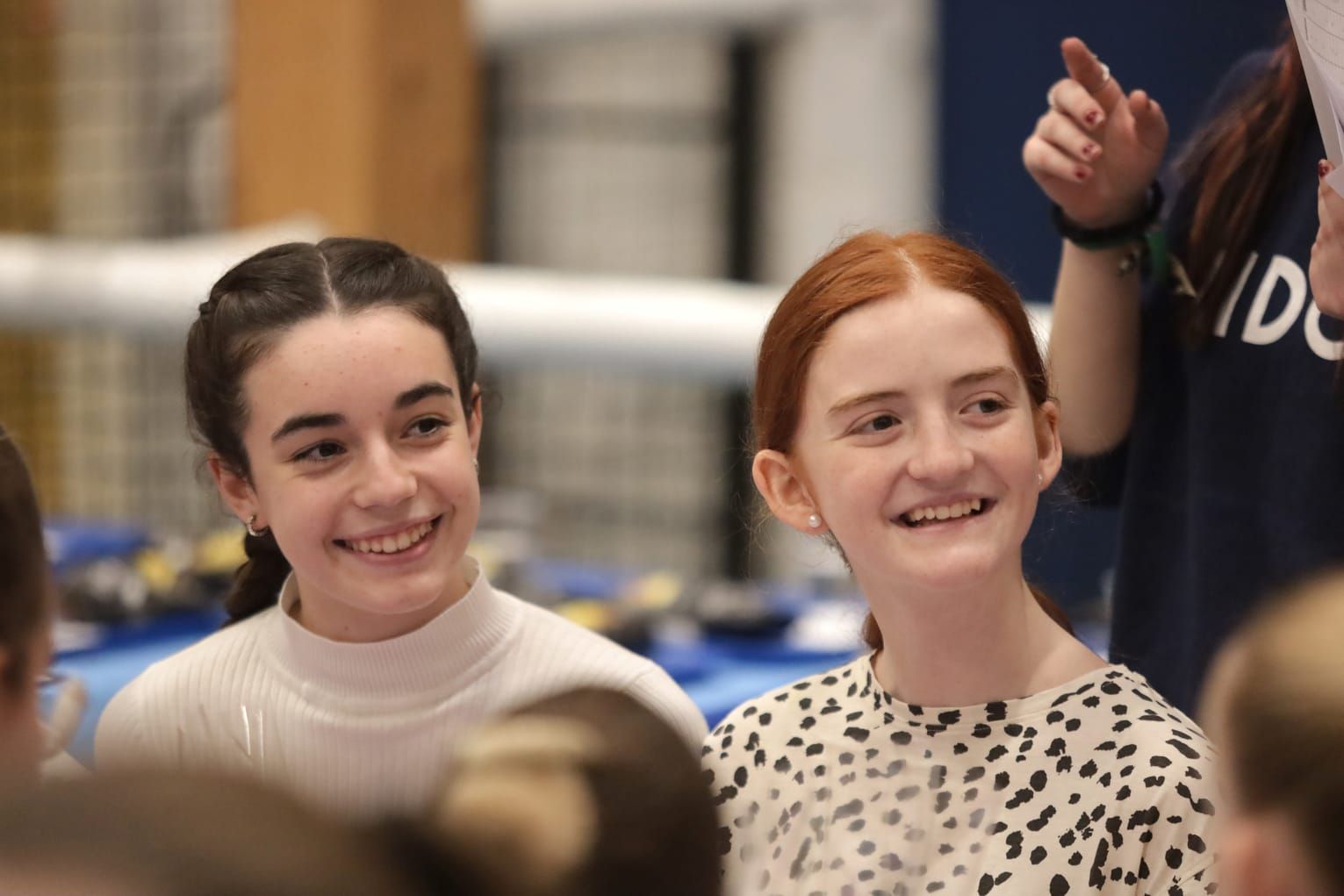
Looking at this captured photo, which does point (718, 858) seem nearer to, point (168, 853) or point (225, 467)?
point (168, 853)

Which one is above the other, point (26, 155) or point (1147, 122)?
point (1147, 122)

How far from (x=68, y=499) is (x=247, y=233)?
259cm

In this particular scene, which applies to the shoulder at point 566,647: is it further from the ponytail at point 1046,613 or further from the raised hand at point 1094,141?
the raised hand at point 1094,141

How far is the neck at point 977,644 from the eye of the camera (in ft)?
4.17

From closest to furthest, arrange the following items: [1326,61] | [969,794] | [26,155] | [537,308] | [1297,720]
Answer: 1. [1297,720]
2. [1326,61]
3. [969,794]
4. [537,308]
5. [26,155]

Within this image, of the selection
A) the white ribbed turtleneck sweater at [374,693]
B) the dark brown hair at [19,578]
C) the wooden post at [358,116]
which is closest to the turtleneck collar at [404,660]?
the white ribbed turtleneck sweater at [374,693]

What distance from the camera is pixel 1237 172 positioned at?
4.72 ft

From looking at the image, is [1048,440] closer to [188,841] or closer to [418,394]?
[418,394]

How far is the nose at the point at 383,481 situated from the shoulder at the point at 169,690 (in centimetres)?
28

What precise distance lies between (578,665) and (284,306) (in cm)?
42

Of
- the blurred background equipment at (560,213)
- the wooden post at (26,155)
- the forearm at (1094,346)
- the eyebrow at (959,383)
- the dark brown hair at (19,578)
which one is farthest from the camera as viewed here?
the wooden post at (26,155)

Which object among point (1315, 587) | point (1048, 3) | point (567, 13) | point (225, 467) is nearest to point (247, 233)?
point (567, 13)

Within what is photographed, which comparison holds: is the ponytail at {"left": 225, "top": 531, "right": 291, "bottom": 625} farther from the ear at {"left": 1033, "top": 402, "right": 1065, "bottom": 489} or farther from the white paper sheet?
the white paper sheet

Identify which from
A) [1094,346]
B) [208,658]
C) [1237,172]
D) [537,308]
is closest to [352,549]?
[208,658]
